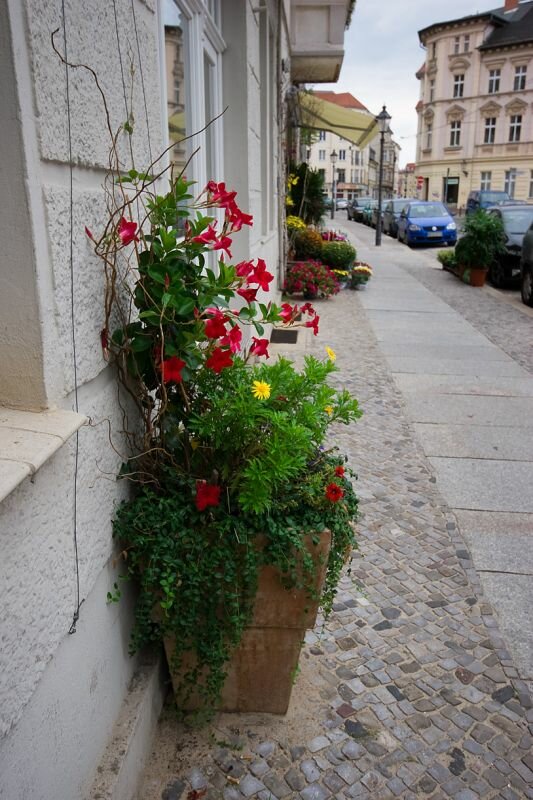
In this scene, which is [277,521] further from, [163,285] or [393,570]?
[393,570]

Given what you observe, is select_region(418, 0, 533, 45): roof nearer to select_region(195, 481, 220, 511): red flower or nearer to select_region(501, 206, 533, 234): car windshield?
select_region(501, 206, 533, 234): car windshield

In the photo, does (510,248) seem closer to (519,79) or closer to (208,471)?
(208,471)

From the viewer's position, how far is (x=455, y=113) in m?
59.0

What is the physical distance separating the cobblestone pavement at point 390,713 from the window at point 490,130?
6238cm

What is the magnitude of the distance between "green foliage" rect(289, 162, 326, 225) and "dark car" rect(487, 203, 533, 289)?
12.9ft

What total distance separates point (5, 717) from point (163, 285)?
1.18 metres

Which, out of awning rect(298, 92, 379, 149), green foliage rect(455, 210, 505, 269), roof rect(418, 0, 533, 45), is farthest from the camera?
roof rect(418, 0, 533, 45)

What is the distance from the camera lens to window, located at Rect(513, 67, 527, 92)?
55625 millimetres

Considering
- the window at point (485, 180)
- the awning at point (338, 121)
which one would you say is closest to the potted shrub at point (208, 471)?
the awning at point (338, 121)

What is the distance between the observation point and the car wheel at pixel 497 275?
13.5 metres

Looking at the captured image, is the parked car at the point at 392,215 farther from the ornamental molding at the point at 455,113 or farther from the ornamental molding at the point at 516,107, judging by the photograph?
the ornamental molding at the point at 455,113

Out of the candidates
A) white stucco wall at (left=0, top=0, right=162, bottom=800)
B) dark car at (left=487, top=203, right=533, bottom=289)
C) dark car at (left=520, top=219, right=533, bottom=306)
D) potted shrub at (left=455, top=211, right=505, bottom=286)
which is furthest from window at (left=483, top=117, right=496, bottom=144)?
white stucco wall at (left=0, top=0, right=162, bottom=800)

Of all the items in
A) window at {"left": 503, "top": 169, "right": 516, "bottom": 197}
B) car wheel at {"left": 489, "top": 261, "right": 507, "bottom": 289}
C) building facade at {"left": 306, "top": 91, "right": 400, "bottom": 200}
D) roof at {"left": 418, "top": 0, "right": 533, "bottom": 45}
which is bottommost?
car wheel at {"left": 489, "top": 261, "right": 507, "bottom": 289}

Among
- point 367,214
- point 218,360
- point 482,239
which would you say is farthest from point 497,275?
point 367,214
